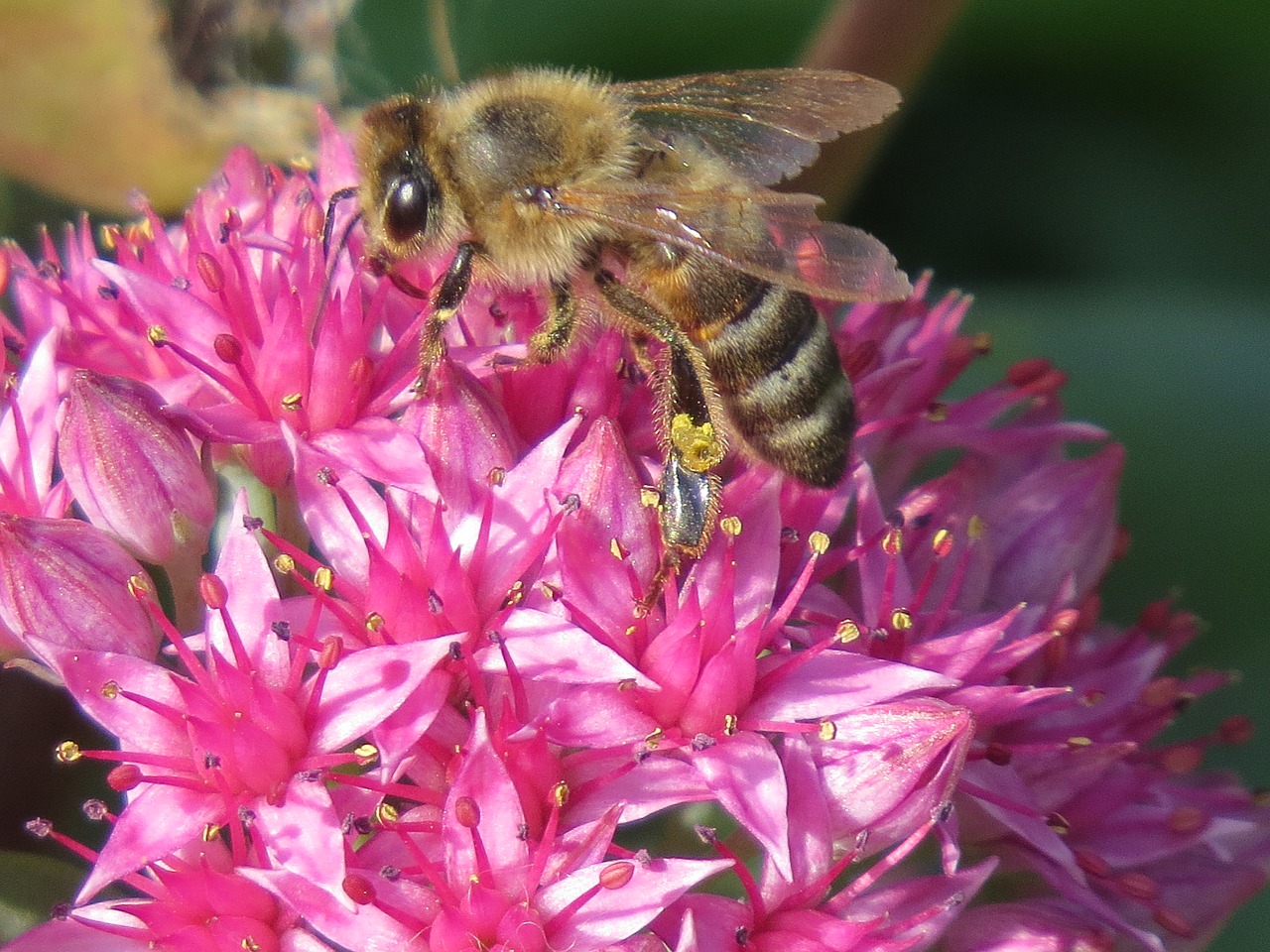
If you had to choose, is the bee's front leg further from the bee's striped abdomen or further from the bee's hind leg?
the bee's striped abdomen

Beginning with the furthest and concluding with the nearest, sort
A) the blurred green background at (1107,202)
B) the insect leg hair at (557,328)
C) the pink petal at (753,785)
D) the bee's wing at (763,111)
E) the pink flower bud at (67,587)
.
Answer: the blurred green background at (1107,202) < the bee's wing at (763,111) < the insect leg hair at (557,328) < the pink flower bud at (67,587) < the pink petal at (753,785)

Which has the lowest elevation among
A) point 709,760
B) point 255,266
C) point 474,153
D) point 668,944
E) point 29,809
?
point 29,809

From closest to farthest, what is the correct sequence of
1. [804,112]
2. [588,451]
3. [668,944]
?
[668,944]
[588,451]
[804,112]

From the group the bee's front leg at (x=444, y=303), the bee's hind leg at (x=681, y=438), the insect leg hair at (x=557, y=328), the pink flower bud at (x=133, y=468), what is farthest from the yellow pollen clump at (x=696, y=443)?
the pink flower bud at (x=133, y=468)

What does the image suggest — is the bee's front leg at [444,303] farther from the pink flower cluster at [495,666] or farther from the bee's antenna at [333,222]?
the bee's antenna at [333,222]

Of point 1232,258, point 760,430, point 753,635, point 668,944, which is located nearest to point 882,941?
point 668,944

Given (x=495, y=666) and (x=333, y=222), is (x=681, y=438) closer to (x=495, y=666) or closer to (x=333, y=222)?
(x=495, y=666)

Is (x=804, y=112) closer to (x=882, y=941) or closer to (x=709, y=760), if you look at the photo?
(x=709, y=760)

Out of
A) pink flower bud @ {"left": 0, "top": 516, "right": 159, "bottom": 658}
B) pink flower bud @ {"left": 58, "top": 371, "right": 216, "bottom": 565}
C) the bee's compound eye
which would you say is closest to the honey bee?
the bee's compound eye
